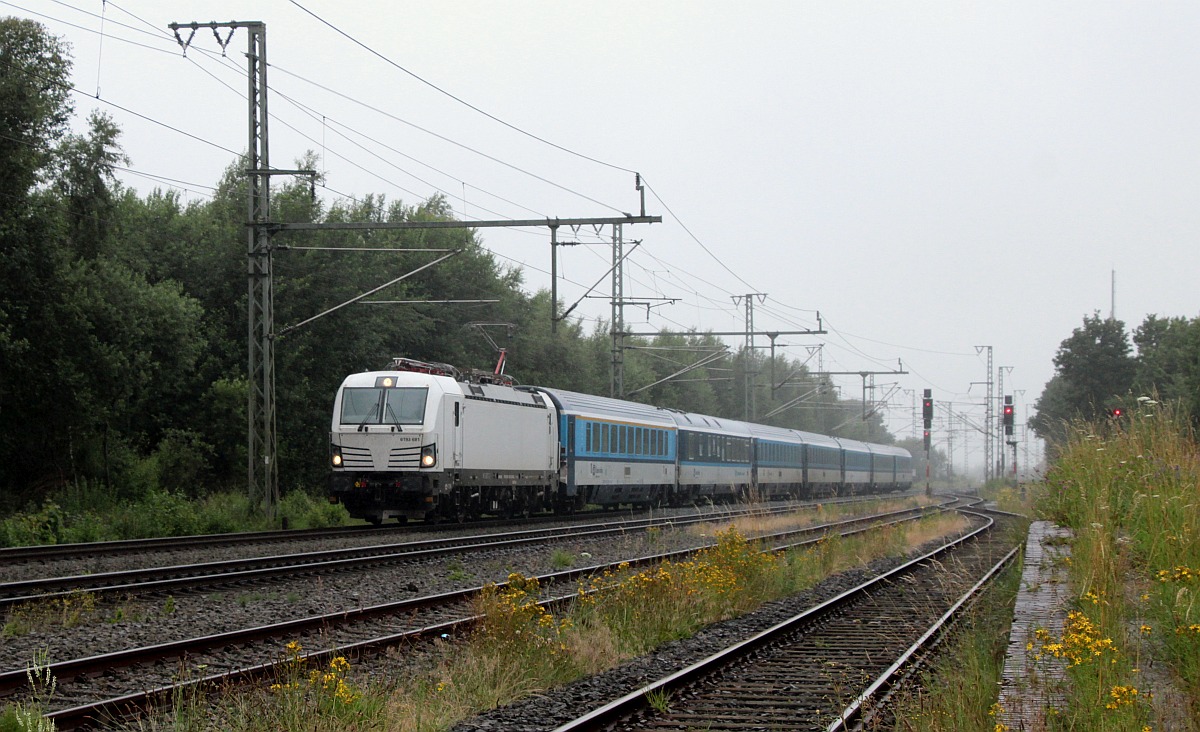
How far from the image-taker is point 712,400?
98.4 metres

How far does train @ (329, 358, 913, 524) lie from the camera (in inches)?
958

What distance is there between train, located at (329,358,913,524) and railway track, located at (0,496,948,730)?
34.9ft

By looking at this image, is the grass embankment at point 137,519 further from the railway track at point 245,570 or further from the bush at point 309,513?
the railway track at point 245,570

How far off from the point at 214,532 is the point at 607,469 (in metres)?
12.1

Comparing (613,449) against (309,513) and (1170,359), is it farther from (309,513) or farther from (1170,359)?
(1170,359)

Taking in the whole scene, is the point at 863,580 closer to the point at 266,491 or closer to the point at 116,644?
the point at 116,644

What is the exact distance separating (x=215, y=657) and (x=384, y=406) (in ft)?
48.7

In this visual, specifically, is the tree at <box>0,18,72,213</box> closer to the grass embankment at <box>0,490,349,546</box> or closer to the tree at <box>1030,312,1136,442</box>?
the grass embankment at <box>0,490,349,546</box>

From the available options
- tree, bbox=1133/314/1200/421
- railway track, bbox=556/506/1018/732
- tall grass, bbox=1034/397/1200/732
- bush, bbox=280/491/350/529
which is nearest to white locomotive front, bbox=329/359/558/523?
bush, bbox=280/491/350/529

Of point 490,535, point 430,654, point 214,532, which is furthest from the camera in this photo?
point 214,532

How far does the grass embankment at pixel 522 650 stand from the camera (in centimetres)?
719

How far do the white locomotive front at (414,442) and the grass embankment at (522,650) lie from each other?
909 centimetres

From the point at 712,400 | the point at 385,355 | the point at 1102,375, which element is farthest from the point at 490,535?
the point at 712,400

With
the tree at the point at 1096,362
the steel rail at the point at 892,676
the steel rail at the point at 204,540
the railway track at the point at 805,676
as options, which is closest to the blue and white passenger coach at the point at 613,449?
the steel rail at the point at 204,540
